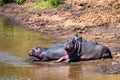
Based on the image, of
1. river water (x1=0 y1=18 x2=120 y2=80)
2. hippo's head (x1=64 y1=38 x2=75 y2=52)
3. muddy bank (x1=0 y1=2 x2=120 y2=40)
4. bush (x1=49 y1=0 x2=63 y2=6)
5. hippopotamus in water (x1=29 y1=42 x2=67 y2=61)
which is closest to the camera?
river water (x1=0 y1=18 x2=120 y2=80)

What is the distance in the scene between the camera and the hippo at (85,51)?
1173 centimetres

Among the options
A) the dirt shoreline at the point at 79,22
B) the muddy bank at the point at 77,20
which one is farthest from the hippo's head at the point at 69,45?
the muddy bank at the point at 77,20

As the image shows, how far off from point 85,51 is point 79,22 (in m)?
5.90

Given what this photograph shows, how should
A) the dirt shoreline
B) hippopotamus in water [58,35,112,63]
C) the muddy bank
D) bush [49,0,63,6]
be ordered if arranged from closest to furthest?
hippopotamus in water [58,35,112,63]
the dirt shoreline
the muddy bank
bush [49,0,63,6]

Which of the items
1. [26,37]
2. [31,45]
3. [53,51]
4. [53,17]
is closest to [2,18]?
[53,17]

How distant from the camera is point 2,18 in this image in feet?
74.8

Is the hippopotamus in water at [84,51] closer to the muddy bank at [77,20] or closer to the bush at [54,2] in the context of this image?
the muddy bank at [77,20]

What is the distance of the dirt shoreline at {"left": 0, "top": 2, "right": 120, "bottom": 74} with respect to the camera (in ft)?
51.5

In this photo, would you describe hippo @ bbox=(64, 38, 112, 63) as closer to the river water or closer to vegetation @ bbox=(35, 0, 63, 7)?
the river water

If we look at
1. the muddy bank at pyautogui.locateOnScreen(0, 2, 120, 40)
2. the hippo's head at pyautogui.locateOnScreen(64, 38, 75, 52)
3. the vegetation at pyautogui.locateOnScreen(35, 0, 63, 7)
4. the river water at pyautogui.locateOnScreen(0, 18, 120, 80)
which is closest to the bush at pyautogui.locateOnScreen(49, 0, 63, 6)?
the vegetation at pyautogui.locateOnScreen(35, 0, 63, 7)

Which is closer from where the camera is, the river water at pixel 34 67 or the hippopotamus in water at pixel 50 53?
the river water at pixel 34 67

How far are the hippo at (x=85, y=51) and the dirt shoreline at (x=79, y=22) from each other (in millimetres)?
1260

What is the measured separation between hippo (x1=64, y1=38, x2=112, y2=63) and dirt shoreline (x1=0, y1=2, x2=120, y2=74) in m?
1.26

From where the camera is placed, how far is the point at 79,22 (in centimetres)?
1769
